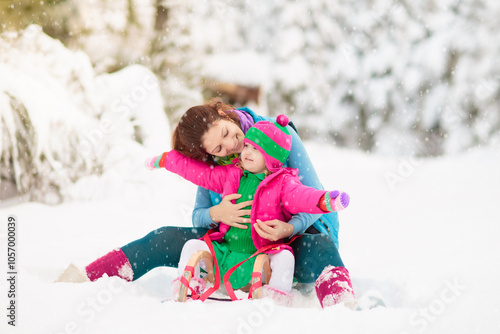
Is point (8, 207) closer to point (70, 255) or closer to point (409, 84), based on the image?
point (70, 255)

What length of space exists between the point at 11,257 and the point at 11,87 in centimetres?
214

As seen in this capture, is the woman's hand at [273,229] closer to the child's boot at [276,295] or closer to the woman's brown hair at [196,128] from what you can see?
the child's boot at [276,295]

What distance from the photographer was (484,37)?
477cm

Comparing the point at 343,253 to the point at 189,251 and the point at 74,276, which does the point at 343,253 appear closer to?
the point at 189,251

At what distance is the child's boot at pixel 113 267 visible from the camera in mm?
1657

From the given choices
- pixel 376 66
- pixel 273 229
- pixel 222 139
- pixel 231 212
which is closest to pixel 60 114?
pixel 222 139

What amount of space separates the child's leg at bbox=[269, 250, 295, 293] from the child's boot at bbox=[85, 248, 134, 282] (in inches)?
21.7

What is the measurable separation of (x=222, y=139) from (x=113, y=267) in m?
0.61

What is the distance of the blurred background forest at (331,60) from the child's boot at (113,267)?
339cm

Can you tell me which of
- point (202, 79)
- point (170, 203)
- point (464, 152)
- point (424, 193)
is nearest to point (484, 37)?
point (464, 152)

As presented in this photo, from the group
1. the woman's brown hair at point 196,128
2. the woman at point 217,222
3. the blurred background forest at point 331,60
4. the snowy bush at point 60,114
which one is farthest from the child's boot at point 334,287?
the blurred background forest at point 331,60

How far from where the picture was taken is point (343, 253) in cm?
241

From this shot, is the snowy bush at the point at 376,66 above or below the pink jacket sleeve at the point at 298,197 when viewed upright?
above

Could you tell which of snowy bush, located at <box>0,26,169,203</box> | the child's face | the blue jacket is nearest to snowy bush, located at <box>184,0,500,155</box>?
snowy bush, located at <box>0,26,169,203</box>
